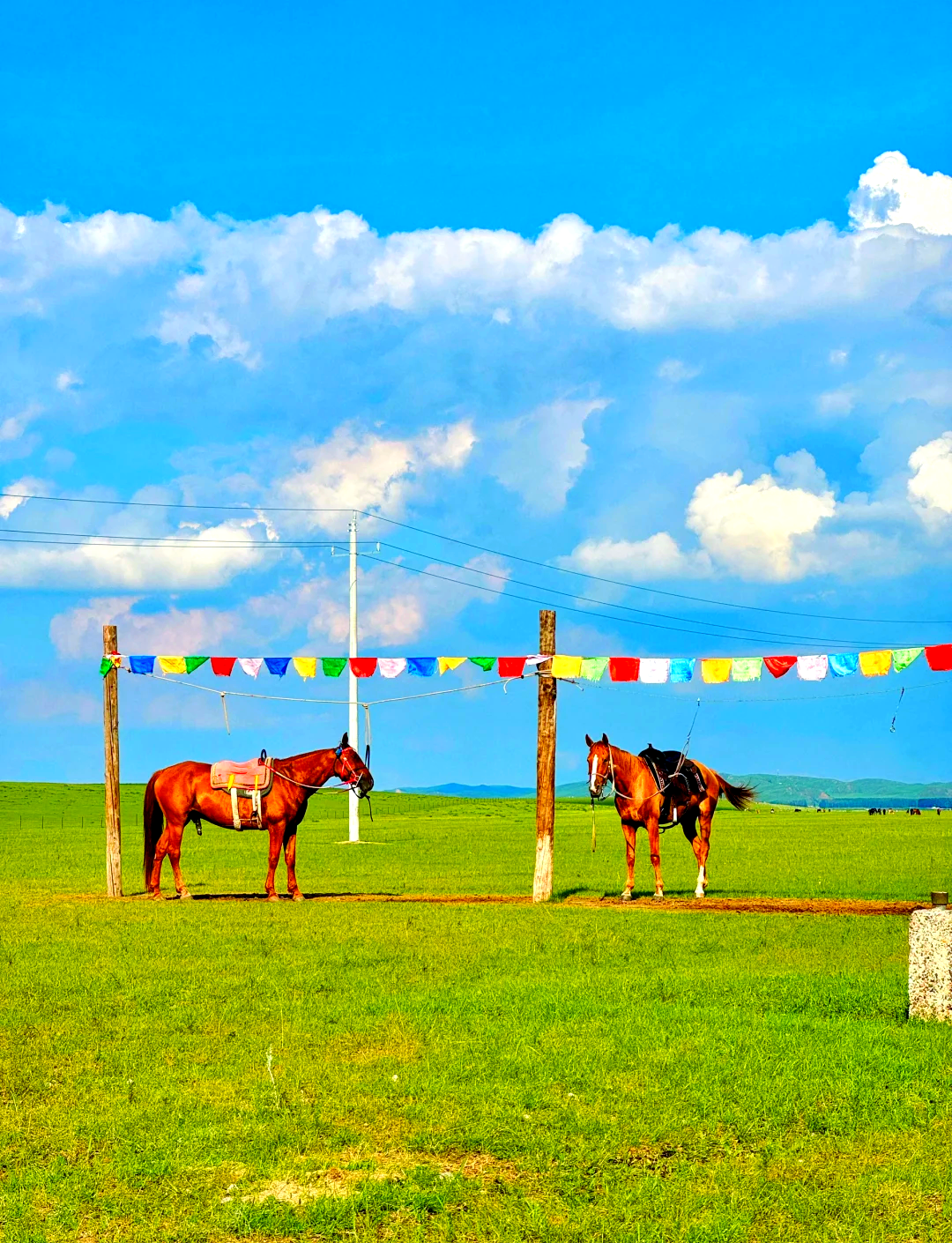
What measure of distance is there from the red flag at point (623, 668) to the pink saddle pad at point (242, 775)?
7659 millimetres

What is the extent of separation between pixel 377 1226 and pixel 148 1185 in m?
1.76

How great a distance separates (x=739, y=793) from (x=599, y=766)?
480 centimetres

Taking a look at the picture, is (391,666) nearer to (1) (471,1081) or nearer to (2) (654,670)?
(2) (654,670)

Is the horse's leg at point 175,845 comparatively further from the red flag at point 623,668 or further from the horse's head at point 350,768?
the red flag at point 623,668

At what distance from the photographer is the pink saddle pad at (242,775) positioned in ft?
84.2

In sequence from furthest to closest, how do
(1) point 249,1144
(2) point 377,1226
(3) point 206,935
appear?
(3) point 206,935 → (1) point 249,1144 → (2) point 377,1226

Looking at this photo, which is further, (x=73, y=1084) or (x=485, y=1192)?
(x=73, y=1084)

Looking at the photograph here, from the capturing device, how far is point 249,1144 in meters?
9.05

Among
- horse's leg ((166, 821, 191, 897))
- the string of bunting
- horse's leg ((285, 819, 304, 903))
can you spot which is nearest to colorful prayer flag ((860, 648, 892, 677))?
the string of bunting

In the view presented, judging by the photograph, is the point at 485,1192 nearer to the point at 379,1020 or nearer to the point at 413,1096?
the point at 413,1096

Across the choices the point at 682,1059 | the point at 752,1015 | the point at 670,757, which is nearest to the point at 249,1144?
the point at 682,1059

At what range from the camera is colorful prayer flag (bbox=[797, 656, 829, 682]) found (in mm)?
27391

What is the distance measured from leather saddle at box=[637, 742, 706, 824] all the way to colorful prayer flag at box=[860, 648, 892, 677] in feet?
14.4

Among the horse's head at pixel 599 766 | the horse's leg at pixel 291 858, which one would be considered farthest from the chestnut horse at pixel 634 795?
the horse's leg at pixel 291 858
